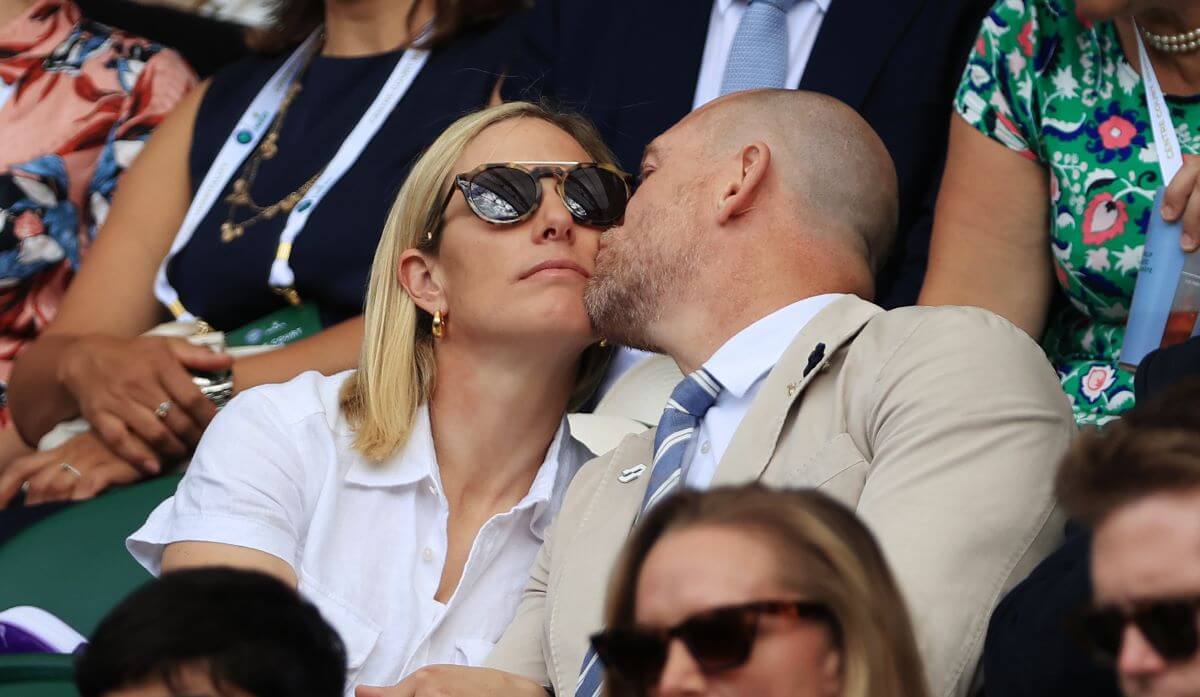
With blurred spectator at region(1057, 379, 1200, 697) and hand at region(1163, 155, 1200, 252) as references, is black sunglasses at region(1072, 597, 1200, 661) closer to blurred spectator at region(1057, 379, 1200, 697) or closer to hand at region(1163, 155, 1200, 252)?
blurred spectator at region(1057, 379, 1200, 697)

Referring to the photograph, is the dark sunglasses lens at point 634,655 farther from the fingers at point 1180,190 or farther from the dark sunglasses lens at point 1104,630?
the fingers at point 1180,190

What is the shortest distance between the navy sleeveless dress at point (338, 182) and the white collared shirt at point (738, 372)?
120cm

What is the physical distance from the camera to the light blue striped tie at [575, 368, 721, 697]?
98.5 inches

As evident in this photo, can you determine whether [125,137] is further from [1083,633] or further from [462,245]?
[1083,633]

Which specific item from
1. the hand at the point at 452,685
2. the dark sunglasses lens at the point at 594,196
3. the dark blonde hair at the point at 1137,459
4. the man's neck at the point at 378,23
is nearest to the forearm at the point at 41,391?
the man's neck at the point at 378,23

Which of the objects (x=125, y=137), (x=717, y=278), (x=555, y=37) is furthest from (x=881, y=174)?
(x=125, y=137)

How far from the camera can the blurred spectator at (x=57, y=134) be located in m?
4.12

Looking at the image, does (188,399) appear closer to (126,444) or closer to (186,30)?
(126,444)

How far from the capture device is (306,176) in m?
3.84

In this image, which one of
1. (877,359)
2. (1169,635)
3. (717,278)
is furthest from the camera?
(717,278)

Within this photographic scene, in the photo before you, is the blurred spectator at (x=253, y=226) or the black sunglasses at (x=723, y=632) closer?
the black sunglasses at (x=723, y=632)

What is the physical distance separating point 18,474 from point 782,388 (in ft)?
5.98

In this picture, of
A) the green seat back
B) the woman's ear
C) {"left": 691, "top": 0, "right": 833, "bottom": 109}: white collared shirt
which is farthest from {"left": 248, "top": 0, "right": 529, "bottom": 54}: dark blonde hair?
the green seat back

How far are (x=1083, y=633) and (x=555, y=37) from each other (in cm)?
245
